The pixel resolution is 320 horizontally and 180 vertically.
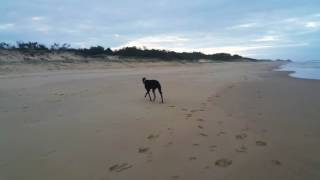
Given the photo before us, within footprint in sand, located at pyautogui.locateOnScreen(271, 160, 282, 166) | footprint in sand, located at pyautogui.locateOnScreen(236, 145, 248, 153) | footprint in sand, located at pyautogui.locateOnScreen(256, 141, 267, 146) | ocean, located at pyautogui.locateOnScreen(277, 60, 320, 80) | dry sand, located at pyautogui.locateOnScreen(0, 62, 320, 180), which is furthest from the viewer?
ocean, located at pyautogui.locateOnScreen(277, 60, 320, 80)

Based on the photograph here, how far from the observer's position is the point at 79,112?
288 inches

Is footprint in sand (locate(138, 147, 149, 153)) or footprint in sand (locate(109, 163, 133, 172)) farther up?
footprint in sand (locate(138, 147, 149, 153))

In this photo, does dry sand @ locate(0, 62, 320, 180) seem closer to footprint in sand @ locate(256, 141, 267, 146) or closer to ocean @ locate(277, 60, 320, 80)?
footprint in sand @ locate(256, 141, 267, 146)

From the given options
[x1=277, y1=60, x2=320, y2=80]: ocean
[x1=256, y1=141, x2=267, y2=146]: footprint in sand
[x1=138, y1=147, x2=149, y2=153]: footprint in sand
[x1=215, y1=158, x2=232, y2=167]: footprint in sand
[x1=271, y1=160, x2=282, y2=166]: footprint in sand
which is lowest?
[x1=277, y1=60, x2=320, y2=80]: ocean

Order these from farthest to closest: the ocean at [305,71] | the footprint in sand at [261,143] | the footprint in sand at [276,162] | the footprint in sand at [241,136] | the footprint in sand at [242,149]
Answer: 1. the ocean at [305,71]
2. the footprint in sand at [241,136]
3. the footprint in sand at [261,143]
4. the footprint in sand at [242,149]
5. the footprint in sand at [276,162]

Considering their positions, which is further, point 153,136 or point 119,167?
point 153,136

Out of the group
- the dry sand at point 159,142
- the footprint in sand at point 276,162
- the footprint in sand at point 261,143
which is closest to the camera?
the dry sand at point 159,142

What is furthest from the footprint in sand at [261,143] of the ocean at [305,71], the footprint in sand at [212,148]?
the ocean at [305,71]

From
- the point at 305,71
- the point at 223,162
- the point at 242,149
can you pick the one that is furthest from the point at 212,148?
the point at 305,71

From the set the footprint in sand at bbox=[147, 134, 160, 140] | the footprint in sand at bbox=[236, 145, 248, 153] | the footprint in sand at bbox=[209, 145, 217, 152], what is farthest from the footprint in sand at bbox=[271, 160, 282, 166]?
the footprint in sand at bbox=[147, 134, 160, 140]

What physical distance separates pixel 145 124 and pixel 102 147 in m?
1.56

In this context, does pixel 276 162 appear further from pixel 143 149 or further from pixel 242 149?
pixel 143 149

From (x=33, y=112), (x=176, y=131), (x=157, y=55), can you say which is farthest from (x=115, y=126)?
(x=157, y=55)

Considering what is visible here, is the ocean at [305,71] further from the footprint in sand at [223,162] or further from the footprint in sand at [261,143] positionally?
the footprint in sand at [223,162]
